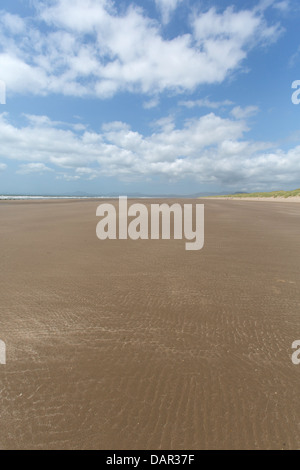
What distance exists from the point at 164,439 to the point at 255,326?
6.85 ft

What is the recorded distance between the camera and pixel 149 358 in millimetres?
2580

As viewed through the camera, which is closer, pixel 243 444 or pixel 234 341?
pixel 243 444

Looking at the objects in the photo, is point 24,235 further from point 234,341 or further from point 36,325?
point 234,341

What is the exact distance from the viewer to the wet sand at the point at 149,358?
6.02ft

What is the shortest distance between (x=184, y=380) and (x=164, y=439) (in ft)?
1.93

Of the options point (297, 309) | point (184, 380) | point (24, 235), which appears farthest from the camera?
point (24, 235)

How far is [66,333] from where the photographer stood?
9.81 ft

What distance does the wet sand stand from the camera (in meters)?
1.83

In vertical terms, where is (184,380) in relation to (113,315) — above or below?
below

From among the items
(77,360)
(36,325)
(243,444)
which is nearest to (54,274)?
(36,325)
